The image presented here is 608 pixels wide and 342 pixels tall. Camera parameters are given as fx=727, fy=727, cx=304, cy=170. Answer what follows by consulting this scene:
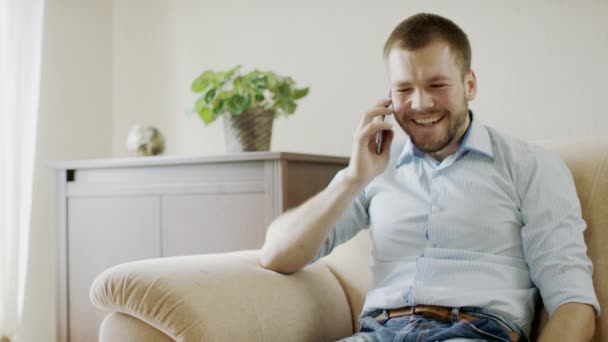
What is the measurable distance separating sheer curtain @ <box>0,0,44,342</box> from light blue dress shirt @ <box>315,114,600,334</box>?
1700 millimetres

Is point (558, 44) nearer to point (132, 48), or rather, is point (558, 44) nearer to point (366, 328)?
point (366, 328)

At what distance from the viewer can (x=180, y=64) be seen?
10.3 feet

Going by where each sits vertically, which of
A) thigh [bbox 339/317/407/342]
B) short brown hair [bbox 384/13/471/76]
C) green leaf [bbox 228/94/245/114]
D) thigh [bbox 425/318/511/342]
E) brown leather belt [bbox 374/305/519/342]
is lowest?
thigh [bbox 339/317/407/342]

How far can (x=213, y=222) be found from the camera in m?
2.30

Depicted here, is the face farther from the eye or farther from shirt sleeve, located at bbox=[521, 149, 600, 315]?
shirt sleeve, located at bbox=[521, 149, 600, 315]

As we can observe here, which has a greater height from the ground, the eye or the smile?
the eye

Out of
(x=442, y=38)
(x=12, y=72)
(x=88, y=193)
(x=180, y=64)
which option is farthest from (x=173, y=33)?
(x=442, y=38)

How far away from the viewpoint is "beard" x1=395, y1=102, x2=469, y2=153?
1.50m

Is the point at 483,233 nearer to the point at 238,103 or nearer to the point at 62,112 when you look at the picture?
the point at 238,103

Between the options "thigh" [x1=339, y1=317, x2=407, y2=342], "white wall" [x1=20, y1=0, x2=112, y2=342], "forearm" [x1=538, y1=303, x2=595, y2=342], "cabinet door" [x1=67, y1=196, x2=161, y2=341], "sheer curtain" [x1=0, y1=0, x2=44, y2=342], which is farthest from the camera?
"white wall" [x1=20, y1=0, x2=112, y2=342]

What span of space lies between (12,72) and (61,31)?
0.41 meters

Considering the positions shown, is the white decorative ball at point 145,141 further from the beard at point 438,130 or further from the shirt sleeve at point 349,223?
the beard at point 438,130

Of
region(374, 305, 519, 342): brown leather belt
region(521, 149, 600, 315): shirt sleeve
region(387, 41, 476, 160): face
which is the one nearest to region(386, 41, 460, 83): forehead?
region(387, 41, 476, 160): face

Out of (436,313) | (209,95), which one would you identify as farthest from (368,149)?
(209,95)
